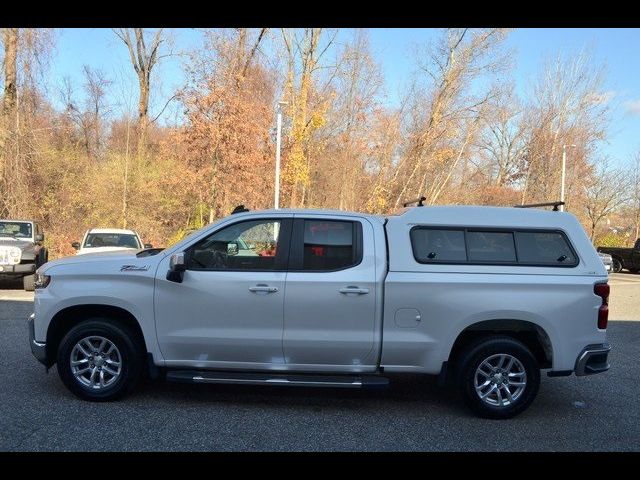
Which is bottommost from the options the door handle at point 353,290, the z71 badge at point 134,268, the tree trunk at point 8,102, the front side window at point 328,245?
the door handle at point 353,290

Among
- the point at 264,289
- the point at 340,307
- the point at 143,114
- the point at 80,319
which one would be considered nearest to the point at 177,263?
the point at 264,289

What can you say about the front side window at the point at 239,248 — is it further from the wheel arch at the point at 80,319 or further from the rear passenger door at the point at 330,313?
the wheel arch at the point at 80,319

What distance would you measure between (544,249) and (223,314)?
10.4ft

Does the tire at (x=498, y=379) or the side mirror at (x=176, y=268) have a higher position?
the side mirror at (x=176, y=268)

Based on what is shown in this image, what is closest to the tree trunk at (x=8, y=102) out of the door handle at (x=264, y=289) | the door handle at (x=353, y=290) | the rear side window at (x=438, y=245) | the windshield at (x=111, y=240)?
the windshield at (x=111, y=240)

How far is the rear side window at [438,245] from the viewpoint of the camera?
5109 millimetres

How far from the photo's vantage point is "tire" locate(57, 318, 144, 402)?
508 cm

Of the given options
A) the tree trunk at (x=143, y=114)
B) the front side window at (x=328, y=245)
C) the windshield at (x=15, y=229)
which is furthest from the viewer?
the tree trunk at (x=143, y=114)

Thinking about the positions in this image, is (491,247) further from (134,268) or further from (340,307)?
(134,268)

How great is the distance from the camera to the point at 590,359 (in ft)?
16.6

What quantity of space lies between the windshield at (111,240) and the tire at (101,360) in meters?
8.46

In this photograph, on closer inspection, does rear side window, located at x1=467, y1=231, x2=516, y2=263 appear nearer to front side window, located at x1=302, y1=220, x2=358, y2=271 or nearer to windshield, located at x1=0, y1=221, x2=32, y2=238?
front side window, located at x1=302, y1=220, x2=358, y2=271

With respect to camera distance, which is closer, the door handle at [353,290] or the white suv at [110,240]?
the door handle at [353,290]

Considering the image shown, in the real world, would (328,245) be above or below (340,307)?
above
